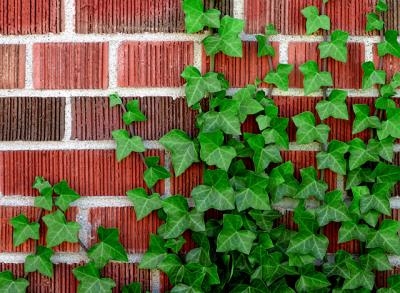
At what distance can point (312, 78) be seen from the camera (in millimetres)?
1006

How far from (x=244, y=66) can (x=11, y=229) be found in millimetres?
549

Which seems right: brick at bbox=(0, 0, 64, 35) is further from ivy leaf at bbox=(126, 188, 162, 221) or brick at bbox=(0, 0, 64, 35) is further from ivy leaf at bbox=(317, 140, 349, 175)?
ivy leaf at bbox=(317, 140, 349, 175)

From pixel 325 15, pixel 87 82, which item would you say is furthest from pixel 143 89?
pixel 325 15

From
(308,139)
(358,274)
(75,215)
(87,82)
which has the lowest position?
(358,274)

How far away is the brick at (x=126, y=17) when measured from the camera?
40.1 inches

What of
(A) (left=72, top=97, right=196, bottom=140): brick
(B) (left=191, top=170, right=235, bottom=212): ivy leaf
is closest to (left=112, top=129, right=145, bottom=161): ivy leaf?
(A) (left=72, top=97, right=196, bottom=140): brick

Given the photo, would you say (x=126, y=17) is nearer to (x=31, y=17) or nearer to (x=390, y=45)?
(x=31, y=17)

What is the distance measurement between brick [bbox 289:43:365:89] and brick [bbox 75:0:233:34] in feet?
0.74

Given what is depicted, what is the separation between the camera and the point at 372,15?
102cm

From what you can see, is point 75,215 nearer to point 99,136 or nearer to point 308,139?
point 99,136

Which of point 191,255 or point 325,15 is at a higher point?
point 325,15

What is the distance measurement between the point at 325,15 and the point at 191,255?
1.73ft

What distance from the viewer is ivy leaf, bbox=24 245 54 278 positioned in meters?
1.01

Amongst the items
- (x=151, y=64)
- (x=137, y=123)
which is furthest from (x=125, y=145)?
(x=151, y=64)
